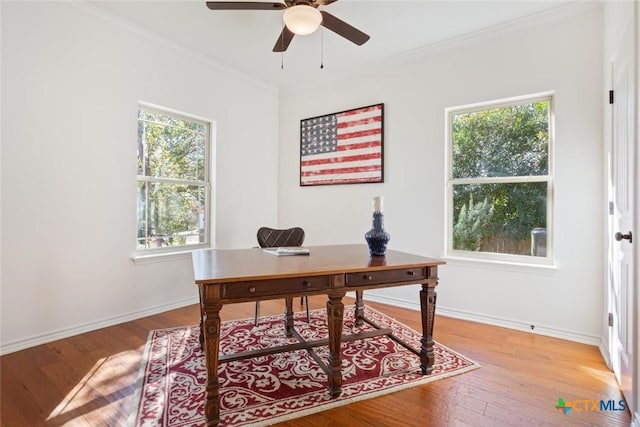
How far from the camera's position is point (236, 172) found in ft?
13.7

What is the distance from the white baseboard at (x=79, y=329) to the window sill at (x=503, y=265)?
3.02 m

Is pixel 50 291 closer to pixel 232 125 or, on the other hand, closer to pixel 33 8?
pixel 33 8

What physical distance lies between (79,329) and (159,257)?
0.90 meters

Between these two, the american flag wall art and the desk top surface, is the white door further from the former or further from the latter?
the american flag wall art

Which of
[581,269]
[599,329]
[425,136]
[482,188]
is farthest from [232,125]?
[599,329]

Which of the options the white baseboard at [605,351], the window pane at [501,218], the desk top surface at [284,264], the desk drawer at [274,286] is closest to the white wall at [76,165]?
the desk top surface at [284,264]

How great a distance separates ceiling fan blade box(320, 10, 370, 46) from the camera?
2317 mm

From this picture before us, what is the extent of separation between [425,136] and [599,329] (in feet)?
7.47

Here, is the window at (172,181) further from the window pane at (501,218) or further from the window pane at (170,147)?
the window pane at (501,218)

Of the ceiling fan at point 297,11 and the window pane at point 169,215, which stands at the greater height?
the ceiling fan at point 297,11

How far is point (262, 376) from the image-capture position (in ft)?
6.83

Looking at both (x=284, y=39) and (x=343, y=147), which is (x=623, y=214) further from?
(x=343, y=147)

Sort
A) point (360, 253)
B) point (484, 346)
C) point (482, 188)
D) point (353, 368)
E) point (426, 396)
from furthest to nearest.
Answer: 1. point (482, 188)
2. point (484, 346)
3. point (360, 253)
4. point (353, 368)
5. point (426, 396)

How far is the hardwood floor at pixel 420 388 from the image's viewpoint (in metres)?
1.67
